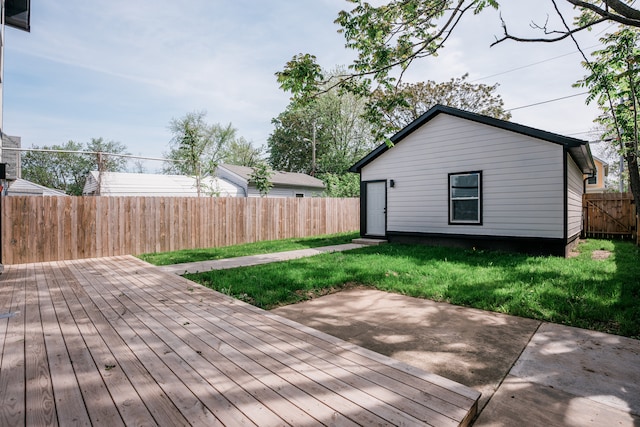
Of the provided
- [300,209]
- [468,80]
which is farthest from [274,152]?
[300,209]

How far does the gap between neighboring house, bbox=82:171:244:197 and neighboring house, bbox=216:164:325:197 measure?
0.68 m

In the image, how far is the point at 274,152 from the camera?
103 ft

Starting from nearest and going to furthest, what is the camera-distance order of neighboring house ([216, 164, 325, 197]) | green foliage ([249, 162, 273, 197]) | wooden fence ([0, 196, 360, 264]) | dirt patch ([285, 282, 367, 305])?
dirt patch ([285, 282, 367, 305]), wooden fence ([0, 196, 360, 264]), green foliage ([249, 162, 273, 197]), neighboring house ([216, 164, 325, 197])

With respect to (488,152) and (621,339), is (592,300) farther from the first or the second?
(488,152)

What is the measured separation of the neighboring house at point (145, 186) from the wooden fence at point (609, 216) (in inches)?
588

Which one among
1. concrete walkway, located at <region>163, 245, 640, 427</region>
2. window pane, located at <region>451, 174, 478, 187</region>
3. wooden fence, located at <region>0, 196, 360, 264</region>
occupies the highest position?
window pane, located at <region>451, 174, 478, 187</region>

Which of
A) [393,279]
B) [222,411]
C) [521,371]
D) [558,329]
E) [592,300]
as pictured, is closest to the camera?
[222,411]

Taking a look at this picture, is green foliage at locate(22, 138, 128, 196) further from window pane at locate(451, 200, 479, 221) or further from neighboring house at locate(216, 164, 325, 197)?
window pane at locate(451, 200, 479, 221)

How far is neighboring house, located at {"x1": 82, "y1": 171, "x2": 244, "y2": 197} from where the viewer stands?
15.7m

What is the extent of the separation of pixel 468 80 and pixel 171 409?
23.0m

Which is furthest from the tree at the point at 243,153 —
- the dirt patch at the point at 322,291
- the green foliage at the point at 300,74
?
the dirt patch at the point at 322,291

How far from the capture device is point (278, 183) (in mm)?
19516

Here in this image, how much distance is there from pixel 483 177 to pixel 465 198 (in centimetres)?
69

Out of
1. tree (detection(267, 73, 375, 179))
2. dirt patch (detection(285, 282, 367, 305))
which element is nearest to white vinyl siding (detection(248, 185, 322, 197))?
tree (detection(267, 73, 375, 179))
